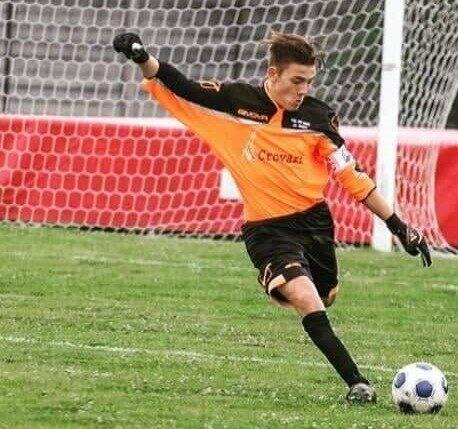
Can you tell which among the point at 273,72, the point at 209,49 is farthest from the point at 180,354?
the point at 209,49

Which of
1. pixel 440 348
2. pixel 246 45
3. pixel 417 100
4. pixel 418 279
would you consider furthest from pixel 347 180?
pixel 246 45

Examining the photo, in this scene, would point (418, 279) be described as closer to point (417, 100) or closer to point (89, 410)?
point (417, 100)

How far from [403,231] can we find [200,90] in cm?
125

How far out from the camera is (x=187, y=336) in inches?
372

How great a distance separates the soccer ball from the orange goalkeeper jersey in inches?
44.0

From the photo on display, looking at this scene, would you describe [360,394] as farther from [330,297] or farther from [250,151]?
[250,151]

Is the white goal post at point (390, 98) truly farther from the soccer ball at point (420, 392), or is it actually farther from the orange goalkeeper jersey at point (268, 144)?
the soccer ball at point (420, 392)

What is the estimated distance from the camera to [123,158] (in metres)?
15.5

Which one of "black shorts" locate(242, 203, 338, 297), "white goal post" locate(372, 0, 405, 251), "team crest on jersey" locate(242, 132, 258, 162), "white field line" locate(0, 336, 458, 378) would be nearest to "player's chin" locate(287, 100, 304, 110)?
"team crest on jersey" locate(242, 132, 258, 162)

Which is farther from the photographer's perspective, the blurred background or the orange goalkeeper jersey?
the blurred background

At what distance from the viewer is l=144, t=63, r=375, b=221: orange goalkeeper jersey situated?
25.9ft

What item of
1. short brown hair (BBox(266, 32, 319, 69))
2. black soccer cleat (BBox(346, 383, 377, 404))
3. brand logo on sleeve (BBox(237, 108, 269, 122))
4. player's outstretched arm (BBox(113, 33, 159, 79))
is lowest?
black soccer cleat (BBox(346, 383, 377, 404))

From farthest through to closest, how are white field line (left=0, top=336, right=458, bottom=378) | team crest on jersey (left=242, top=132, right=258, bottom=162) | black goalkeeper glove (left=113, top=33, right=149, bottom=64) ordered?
1. white field line (left=0, top=336, right=458, bottom=378)
2. team crest on jersey (left=242, top=132, right=258, bottom=162)
3. black goalkeeper glove (left=113, top=33, right=149, bottom=64)

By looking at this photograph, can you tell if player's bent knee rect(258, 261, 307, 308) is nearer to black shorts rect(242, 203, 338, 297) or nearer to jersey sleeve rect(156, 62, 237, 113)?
black shorts rect(242, 203, 338, 297)
